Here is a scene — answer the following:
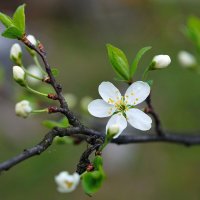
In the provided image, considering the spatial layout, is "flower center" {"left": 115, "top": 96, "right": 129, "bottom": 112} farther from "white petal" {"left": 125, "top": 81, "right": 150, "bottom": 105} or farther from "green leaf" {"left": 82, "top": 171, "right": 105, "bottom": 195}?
"green leaf" {"left": 82, "top": 171, "right": 105, "bottom": 195}

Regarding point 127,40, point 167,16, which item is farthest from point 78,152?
point 127,40

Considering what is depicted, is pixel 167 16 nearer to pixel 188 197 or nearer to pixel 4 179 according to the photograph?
pixel 188 197

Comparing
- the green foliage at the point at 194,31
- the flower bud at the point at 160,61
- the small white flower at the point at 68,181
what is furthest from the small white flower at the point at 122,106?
the green foliage at the point at 194,31

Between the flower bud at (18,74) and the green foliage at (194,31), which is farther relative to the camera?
the green foliage at (194,31)

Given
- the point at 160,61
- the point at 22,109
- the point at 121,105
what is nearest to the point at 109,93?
the point at 121,105

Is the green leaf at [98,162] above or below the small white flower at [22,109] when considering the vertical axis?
below

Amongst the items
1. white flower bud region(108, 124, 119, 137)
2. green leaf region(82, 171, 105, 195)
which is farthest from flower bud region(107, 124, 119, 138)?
green leaf region(82, 171, 105, 195)

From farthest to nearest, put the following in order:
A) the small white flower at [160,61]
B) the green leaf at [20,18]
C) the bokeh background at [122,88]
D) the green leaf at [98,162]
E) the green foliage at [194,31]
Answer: the bokeh background at [122,88] < the green foliage at [194,31] < the small white flower at [160,61] < the green leaf at [20,18] < the green leaf at [98,162]

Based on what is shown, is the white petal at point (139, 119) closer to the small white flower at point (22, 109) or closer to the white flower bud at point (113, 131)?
the white flower bud at point (113, 131)
